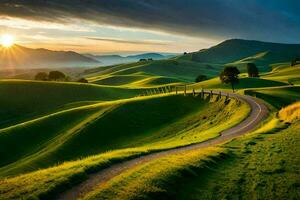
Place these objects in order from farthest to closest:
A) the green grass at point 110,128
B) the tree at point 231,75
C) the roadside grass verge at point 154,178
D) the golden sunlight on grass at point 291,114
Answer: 1. the tree at point 231,75
2. the green grass at point 110,128
3. the golden sunlight on grass at point 291,114
4. the roadside grass verge at point 154,178

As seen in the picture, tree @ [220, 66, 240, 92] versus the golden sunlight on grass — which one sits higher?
tree @ [220, 66, 240, 92]

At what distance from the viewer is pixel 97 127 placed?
64562 mm

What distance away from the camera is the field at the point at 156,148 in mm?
21578

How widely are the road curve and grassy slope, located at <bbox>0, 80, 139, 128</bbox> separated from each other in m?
70.0

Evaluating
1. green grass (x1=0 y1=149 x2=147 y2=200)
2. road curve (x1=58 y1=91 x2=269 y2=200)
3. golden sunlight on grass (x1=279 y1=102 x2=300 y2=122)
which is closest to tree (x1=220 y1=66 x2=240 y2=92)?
road curve (x1=58 y1=91 x2=269 y2=200)

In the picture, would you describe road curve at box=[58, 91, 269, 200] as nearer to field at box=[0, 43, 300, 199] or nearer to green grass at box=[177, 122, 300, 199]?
field at box=[0, 43, 300, 199]

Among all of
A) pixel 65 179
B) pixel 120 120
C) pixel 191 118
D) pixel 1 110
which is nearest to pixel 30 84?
pixel 1 110

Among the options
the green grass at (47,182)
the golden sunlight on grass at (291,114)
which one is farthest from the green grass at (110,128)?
the green grass at (47,182)

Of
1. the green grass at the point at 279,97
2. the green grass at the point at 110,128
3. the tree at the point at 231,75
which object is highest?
Result: the tree at the point at 231,75

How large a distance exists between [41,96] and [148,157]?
102m

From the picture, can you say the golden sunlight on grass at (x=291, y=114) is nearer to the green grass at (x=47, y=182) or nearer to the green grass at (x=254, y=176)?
the green grass at (x=254, y=176)

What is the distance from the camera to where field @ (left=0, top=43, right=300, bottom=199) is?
2158 centimetres

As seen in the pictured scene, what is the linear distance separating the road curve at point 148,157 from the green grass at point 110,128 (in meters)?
2.29

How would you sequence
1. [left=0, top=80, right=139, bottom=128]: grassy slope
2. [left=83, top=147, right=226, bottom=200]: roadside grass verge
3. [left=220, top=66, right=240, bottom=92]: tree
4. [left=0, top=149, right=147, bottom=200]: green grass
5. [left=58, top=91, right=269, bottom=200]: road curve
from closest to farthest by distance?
[left=83, top=147, right=226, bottom=200]: roadside grass verge < [left=0, top=149, right=147, bottom=200]: green grass < [left=58, top=91, right=269, bottom=200]: road curve < [left=220, top=66, right=240, bottom=92]: tree < [left=0, top=80, right=139, bottom=128]: grassy slope
